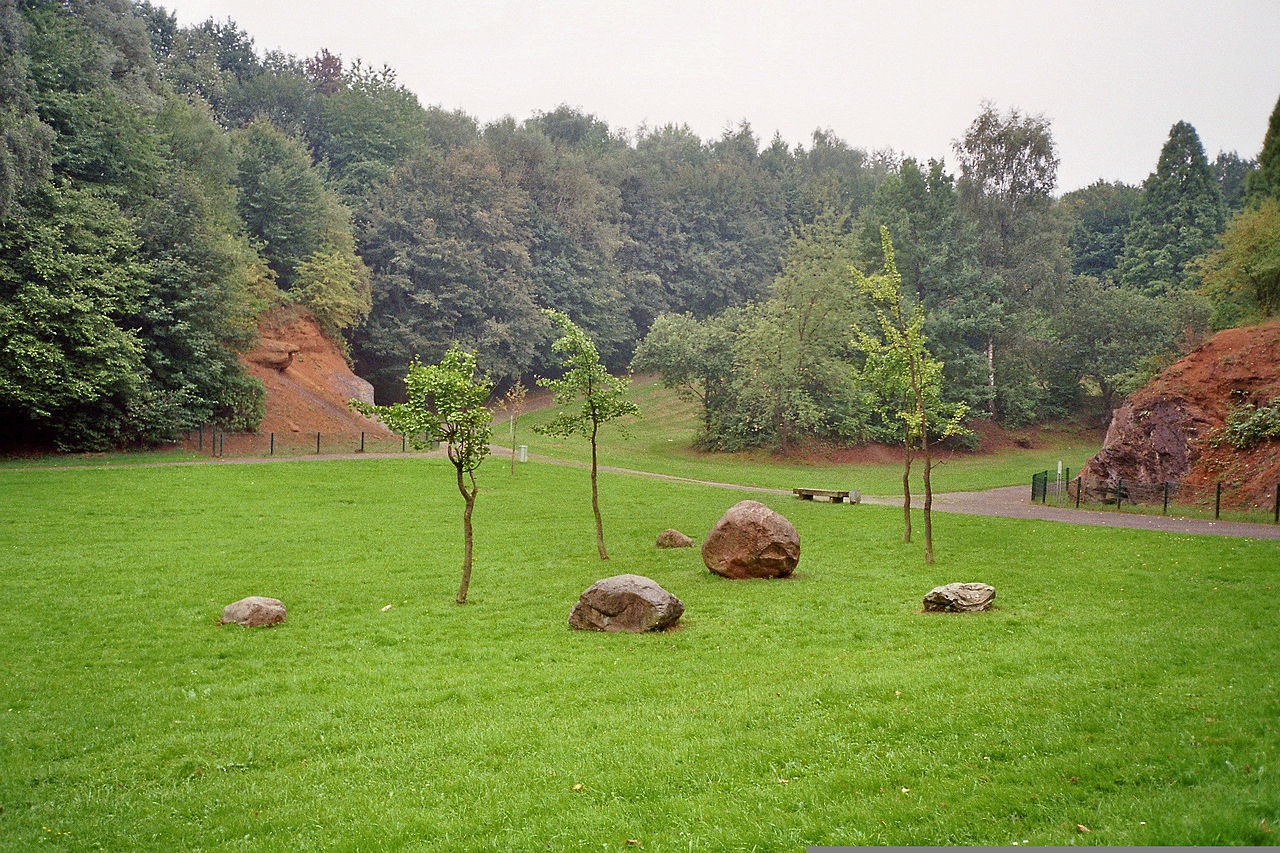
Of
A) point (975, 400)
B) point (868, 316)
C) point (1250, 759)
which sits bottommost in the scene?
point (1250, 759)

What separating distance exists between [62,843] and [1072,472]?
4564 centimetres

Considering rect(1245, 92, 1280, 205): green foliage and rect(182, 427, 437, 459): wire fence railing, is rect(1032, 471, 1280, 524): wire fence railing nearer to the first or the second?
rect(1245, 92, 1280, 205): green foliage

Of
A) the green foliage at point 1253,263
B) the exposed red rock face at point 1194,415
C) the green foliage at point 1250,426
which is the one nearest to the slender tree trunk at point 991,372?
the green foliage at point 1253,263

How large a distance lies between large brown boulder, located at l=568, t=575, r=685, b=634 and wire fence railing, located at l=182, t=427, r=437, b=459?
2462 cm

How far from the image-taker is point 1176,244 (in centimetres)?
6412

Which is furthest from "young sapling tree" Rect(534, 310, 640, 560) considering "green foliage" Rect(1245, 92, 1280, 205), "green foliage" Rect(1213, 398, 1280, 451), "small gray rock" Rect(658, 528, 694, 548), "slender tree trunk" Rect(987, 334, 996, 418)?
"slender tree trunk" Rect(987, 334, 996, 418)

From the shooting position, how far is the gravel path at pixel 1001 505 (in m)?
22.8

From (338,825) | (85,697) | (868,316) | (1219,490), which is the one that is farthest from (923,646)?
(868,316)

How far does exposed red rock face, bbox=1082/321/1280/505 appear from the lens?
27922 millimetres

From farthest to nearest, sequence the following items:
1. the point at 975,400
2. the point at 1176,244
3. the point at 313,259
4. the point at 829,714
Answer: the point at 1176,244
the point at 975,400
the point at 313,259
the point at 829,714

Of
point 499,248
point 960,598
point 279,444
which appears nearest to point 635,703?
point 960,598

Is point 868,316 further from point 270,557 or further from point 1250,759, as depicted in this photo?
point 1250,759

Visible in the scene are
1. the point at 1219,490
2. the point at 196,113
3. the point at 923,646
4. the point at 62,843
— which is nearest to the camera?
the point at 62,843

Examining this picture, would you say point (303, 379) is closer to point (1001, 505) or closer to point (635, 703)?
point (1001, 505)
